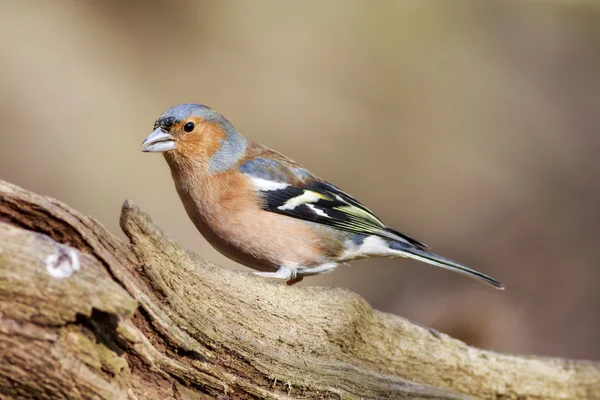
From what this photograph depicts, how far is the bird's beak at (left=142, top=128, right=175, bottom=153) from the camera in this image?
482 centimetres

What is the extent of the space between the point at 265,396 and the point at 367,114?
7985 millimetres

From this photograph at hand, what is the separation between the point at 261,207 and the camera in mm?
4926

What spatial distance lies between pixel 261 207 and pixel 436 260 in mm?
1365

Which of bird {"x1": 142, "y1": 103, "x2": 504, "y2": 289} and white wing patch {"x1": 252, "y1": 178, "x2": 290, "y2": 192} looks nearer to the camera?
bird {"x1": 142, "y1": 103, "x2": 504, "y2": 289}

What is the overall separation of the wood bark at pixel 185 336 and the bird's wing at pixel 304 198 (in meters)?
0.83

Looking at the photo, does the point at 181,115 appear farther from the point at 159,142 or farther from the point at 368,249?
the point at 368,249

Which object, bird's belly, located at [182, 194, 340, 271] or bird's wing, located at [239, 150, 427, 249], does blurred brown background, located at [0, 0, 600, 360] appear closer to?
bird's wing, located at [239, 150, 427, 249]

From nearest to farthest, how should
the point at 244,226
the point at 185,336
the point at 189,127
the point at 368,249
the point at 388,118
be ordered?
1. the point at 185,336
2. the point at 244,226
3. the point at 189,127
4. the point at 368,249
5. the point at 388,118

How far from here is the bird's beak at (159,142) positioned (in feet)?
15.8

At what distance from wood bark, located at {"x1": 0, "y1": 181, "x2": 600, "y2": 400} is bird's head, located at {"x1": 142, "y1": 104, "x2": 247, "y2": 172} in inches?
49.6

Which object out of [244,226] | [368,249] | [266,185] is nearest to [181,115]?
[266,185]

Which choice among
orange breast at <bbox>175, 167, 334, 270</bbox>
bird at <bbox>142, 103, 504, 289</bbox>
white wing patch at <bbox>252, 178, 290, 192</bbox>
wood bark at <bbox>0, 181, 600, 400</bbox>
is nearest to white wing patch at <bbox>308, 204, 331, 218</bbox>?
bird at <bbox>142, 103, 504, 289</bbox>

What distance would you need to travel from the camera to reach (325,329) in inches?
165

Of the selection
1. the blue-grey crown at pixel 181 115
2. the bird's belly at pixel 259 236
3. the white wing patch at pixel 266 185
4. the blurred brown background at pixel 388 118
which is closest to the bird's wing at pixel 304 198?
the white wing patch at pixel 266 185
